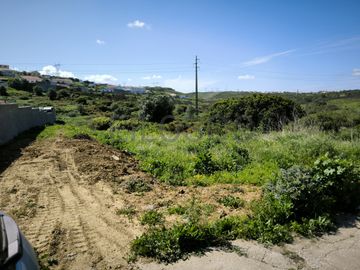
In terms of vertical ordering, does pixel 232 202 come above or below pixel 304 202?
below

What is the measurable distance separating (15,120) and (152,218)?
44.0 feet

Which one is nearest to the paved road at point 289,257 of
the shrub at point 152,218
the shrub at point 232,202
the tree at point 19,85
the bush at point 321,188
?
the bush at point 321,188

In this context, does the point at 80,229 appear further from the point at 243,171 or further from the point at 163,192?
the point at 243,171

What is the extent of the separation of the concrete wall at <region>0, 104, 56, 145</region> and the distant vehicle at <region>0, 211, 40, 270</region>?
1174 centimetres

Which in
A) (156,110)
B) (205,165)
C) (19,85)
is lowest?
(205,165)

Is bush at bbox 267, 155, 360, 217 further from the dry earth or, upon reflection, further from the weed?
the weed

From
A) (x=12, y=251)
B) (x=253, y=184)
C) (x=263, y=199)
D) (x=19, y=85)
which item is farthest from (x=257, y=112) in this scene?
(x=19, y=85)

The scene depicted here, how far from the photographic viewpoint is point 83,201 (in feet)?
19.0

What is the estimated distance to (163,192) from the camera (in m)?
6.32

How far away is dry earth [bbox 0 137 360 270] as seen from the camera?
3682 mm

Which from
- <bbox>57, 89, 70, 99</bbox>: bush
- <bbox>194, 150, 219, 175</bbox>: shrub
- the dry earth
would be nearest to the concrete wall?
the dry earth

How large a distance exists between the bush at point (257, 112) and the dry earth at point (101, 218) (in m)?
12.1

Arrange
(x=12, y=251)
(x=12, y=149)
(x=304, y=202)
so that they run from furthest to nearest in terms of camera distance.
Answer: (x=12, y=149) < (x=304, y=202) < (x=12, y=251)

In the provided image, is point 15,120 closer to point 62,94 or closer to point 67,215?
point 67,215
